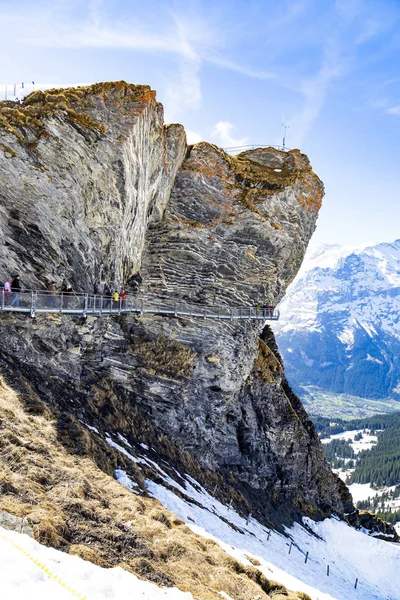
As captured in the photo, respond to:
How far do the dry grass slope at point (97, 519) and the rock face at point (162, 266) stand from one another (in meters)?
3.71

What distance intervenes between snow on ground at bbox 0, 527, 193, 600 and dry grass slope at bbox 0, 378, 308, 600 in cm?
45

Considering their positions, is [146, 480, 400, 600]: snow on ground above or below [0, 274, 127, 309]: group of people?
below

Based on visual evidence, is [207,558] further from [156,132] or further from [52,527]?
[156,132]

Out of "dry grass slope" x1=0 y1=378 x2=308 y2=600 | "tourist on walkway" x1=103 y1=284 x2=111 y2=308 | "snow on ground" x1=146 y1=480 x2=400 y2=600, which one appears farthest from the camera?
"tourist on walkway" x1=103 y1=284 x2=111 y2=308

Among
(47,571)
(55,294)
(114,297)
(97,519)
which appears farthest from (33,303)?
(47,571)

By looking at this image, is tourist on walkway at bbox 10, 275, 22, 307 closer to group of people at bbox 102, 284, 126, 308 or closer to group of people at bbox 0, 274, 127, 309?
group of people at bbox 0, 274, 127, 309

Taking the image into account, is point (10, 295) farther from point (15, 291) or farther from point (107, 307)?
point (107, 307)

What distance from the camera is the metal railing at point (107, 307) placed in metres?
19.8

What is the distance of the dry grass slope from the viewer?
10.1 m

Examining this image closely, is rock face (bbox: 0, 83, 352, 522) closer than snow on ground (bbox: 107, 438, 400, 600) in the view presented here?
No

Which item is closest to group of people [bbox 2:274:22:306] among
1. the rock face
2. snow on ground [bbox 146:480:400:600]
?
the rock face

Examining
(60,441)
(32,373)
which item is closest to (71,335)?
(32,373)

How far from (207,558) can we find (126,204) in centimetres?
1777

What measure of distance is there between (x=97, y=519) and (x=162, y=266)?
920 inches
